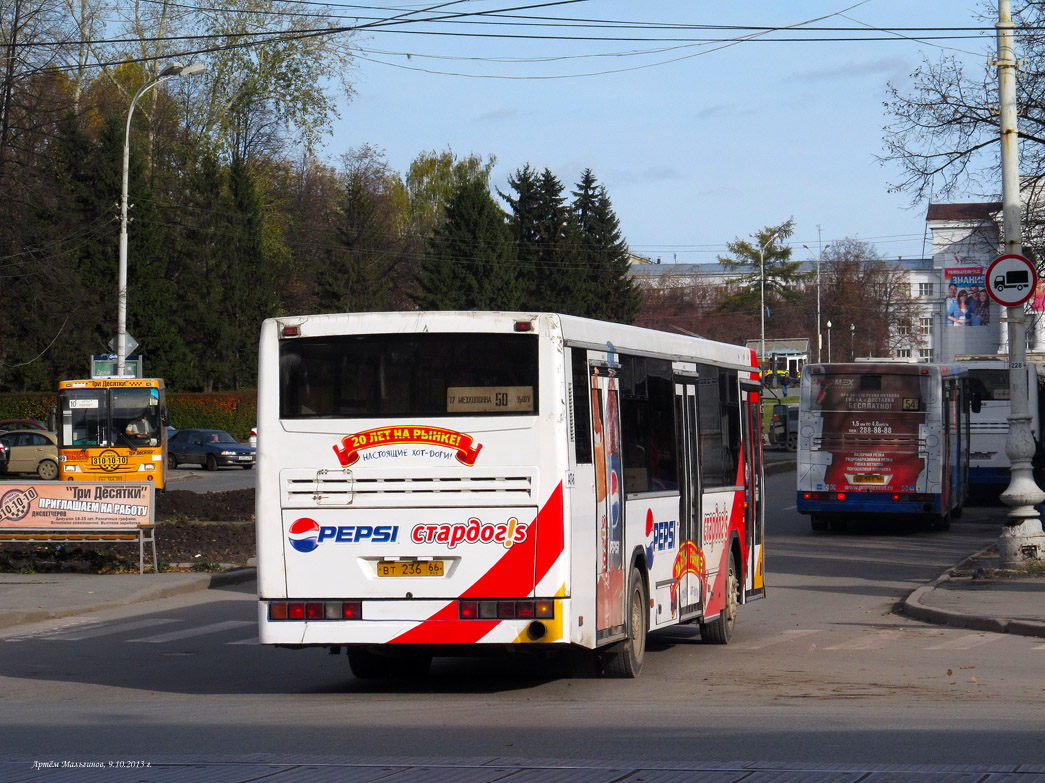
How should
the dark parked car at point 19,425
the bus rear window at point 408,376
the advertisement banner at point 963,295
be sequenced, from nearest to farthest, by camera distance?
the bus rear window at point 408,376 < the advertisement banner at point 963,295 < the dark parked car at point 19,425

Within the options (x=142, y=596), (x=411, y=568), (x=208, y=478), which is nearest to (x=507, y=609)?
(x=411, y=568)

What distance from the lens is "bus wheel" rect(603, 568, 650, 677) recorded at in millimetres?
10156

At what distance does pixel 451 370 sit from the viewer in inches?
366

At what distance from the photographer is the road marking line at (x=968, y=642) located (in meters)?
12.4

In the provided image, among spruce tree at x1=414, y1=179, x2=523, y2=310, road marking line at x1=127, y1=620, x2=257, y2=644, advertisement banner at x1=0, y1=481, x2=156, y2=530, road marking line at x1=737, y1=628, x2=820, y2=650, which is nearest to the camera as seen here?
road marking line at x1=737, y1=628, x2=820, y2=650

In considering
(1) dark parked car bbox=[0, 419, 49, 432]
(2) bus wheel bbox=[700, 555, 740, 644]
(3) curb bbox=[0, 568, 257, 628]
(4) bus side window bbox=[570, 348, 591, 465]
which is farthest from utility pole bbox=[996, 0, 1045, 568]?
(1) dark parked car bbox=[0, 419, 49, 432]

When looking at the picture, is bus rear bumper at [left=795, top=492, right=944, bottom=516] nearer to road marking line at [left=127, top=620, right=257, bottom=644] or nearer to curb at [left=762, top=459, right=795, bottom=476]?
road marking line at [left=127, top=620, right=257, bottom=644]

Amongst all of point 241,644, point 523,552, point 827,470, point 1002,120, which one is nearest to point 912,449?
point 827,470

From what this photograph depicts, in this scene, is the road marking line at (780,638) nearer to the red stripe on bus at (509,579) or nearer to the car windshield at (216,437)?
the red stripe on bus at (509,579)

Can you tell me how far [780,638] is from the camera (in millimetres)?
13242

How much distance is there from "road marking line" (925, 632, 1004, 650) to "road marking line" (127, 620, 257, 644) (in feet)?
22.8

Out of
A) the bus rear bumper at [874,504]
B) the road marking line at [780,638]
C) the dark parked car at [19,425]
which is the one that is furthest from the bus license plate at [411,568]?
the dark parked car at [19,425]

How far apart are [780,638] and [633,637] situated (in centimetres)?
343

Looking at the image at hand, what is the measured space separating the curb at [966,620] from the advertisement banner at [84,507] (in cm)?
999
